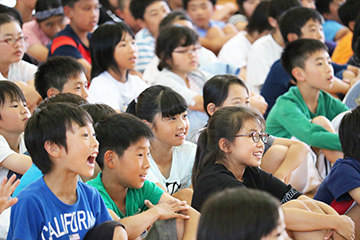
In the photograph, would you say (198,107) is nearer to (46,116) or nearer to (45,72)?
(45,72)

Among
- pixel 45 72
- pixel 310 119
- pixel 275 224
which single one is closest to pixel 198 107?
pixel 310 119

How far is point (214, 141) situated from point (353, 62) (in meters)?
1.74

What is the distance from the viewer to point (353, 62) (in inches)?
131

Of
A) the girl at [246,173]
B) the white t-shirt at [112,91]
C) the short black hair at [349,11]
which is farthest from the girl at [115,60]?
the short black hair at [349,11]

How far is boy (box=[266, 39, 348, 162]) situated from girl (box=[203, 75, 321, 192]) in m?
0.10

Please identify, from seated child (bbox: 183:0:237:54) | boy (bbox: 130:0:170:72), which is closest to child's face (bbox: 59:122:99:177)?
boy (bbox: 130:0:170:72)

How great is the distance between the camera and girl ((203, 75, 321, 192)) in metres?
2.25

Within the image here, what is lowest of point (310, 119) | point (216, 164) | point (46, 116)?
point (310, 119)

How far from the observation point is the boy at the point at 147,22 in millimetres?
3467

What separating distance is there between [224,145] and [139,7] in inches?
82.7

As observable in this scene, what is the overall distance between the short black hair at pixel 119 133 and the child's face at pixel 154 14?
195 cm

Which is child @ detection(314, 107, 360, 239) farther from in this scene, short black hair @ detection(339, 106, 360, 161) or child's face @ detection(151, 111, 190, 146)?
child's face @ detection(151, 111, 190, 146)

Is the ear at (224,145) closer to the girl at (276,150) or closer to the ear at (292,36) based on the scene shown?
the girl at (276,150)

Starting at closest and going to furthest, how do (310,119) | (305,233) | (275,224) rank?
(275,224) < (305,233) < (310,119)
